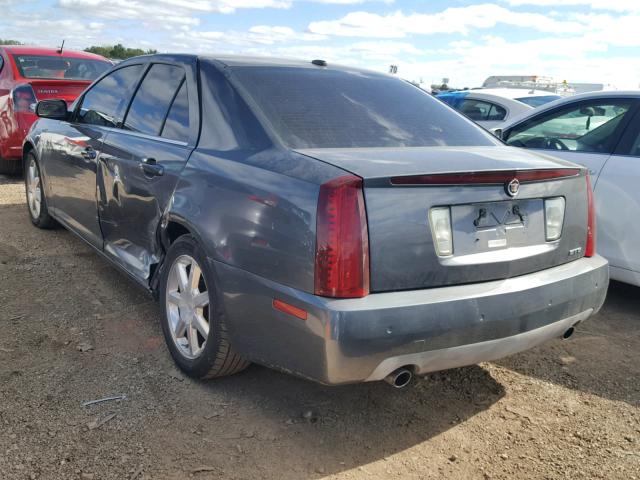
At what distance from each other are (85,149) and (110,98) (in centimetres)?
39

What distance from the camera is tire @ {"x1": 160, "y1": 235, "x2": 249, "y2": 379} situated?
286 cm

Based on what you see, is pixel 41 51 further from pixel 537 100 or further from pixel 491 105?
pixel 537 100

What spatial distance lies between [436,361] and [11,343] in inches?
94.7

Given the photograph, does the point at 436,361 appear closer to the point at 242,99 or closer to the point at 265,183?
the point at 265,183

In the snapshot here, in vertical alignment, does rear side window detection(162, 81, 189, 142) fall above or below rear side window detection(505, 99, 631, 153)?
above

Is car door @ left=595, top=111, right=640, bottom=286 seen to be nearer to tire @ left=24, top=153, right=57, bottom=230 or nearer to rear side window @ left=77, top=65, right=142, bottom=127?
rear side window @ left=77, top=65, right=142, bottom=127

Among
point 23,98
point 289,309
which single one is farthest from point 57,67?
point 289,309

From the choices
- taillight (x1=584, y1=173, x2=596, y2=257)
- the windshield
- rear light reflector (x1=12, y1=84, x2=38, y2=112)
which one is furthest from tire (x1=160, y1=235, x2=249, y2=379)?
the windshield

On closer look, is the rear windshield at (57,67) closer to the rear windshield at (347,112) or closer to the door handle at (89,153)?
the door handle at (89,153)

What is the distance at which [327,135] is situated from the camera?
2.90m

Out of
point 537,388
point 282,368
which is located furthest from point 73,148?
point 537,388

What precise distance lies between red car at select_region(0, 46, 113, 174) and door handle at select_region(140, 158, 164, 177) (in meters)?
4.66

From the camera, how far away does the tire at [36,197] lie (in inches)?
221

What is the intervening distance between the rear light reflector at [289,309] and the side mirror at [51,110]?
3195 millimetres
